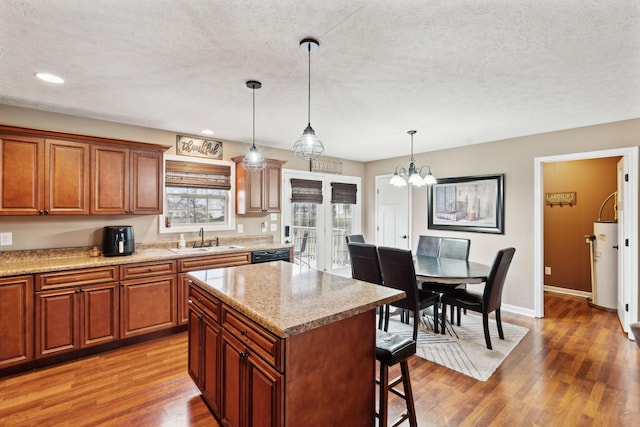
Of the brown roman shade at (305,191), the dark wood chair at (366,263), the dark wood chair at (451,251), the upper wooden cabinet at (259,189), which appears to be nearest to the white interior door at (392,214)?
the dark wood chair at (451,251)

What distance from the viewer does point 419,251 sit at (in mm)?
4676

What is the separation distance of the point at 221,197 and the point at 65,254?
186cm

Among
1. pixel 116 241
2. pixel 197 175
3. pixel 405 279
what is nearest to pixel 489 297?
pixel 405 279

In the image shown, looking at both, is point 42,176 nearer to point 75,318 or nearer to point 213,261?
point 75,318

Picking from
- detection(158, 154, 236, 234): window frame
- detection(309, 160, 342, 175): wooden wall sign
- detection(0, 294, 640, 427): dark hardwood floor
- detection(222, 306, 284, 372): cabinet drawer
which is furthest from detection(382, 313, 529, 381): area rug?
detection(309, 160, 342, 175): wooden wall sign

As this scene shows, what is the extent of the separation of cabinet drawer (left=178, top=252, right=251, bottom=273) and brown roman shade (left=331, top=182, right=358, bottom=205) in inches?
91.3

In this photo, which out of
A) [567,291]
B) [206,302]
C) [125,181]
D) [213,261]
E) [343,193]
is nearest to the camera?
[206,302]

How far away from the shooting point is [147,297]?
3.29m

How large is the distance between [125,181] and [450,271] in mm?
3617

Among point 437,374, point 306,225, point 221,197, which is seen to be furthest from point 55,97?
point 437,374

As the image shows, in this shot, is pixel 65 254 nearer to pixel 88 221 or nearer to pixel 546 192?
pixel 88 221

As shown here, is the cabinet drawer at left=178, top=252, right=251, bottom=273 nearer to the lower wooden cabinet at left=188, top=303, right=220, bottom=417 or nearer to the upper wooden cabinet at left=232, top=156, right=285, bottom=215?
the upper wooden cabinet at left=232, top=156, right=285, bottom=215

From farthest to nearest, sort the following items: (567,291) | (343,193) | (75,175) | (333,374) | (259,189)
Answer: (343,193) < (567,291) < (259,189) < (75,175) < (333,374)

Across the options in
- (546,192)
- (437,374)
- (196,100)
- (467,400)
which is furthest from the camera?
(546,192)
